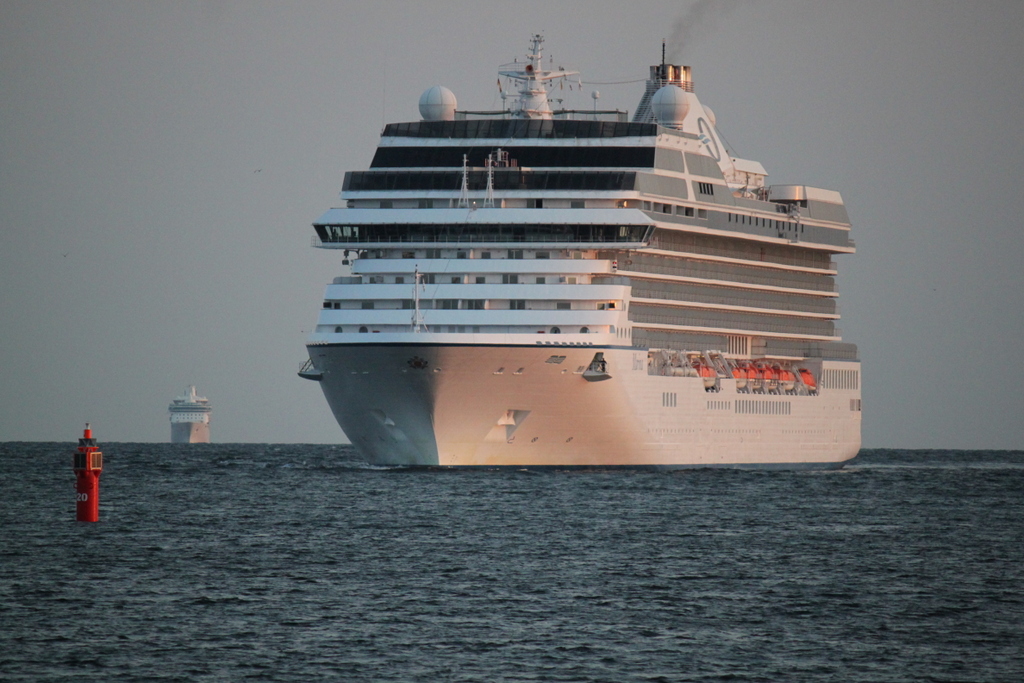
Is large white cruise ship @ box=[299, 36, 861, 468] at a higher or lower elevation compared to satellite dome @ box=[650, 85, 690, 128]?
lower

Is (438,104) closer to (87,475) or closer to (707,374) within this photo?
(707,374)

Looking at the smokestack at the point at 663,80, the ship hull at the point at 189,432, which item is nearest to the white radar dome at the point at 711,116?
the smokestack at the point at 663,80

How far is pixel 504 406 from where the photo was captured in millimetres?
65812

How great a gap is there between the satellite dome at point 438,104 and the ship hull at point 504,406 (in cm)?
1308

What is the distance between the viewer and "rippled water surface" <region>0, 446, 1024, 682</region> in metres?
30.7

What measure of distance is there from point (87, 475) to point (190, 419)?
14762cm

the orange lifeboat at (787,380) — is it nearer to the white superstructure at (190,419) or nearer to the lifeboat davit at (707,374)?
the lifeboat davit at (707,374)

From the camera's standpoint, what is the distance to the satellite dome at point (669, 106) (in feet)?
263

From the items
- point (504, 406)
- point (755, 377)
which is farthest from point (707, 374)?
point (504, 406)

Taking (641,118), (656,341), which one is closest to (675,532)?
(656,341)

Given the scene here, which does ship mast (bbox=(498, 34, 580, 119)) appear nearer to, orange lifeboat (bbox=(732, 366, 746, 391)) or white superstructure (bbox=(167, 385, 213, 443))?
orange lifeboat (bbox=(732, 366, 746, 391))

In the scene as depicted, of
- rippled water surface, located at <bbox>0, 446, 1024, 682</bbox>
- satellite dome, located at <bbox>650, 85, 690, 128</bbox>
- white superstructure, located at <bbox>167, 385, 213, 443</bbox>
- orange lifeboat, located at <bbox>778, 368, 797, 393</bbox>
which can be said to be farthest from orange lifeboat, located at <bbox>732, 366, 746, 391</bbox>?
white superstructure, located at <bbox>167, 385, 213, 443</bbox>

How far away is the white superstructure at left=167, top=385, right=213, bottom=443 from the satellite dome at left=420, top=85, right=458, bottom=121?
122005 millimetres

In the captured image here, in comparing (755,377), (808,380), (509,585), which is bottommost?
(509,585)
